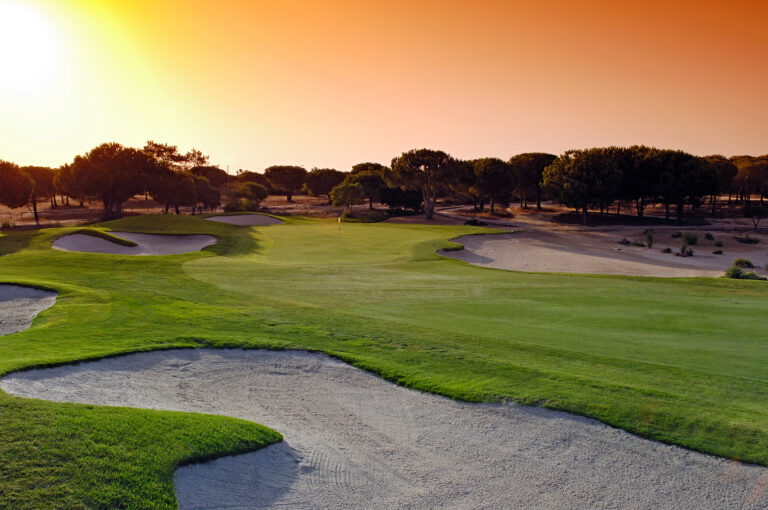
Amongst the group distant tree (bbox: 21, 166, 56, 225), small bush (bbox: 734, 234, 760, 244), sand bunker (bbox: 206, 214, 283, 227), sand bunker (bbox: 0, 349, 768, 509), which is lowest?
small bush (bbox: 734, 234, 760, 244)

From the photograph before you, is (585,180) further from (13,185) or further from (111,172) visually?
(13,185)

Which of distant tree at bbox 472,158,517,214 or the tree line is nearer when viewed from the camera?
the tree line

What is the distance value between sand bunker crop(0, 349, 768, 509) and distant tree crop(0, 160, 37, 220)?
68570 millimetres

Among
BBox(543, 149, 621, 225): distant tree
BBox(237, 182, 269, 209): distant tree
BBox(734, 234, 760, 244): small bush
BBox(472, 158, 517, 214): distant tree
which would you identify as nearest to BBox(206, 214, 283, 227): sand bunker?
BBox(472, 158, 517, 214): distant tree

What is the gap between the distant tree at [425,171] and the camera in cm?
7819

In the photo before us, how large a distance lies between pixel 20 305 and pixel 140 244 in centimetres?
2283

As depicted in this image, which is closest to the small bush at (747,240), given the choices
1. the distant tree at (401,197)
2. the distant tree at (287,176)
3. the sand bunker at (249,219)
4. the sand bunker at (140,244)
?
the distant tree at (401,197)

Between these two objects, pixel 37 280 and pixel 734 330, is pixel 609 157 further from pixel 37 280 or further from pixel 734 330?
pixel 37 280

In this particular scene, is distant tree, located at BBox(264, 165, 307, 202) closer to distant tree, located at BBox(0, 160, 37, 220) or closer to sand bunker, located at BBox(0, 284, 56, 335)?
distant tree, located at BBox(0, 160, 37, 220)

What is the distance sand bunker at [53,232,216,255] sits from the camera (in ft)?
107

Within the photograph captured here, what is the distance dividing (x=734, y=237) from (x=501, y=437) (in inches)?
2493

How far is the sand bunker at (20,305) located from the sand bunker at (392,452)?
5434 mm

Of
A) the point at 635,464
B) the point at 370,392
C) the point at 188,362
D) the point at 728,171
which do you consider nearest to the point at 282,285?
the point at 188,362

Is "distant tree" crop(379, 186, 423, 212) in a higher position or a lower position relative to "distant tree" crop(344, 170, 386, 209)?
lower
